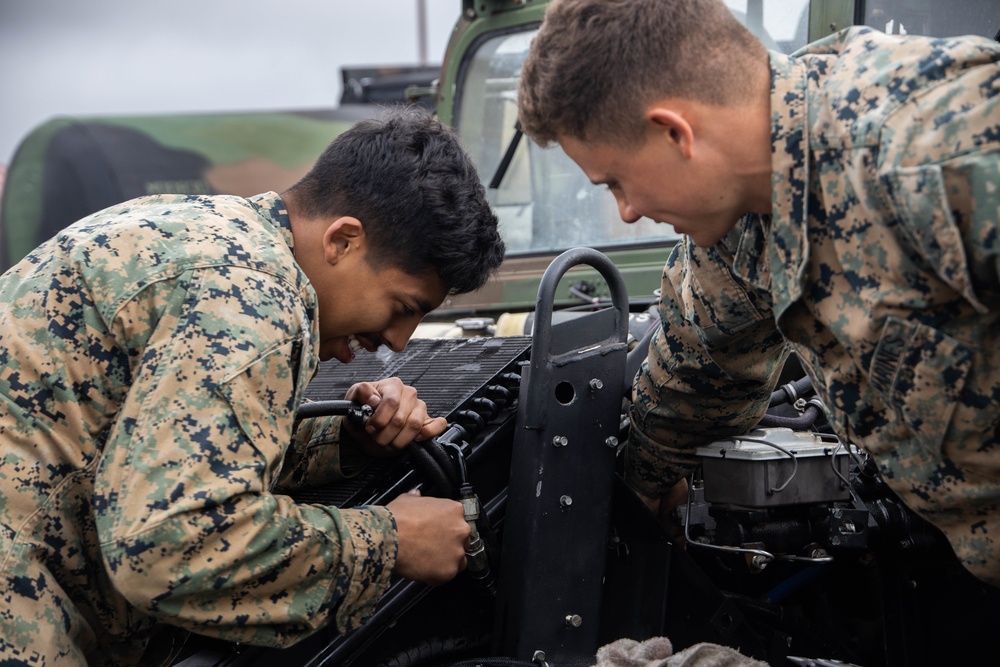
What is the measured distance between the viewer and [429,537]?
1886 mm

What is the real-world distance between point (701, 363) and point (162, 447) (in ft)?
3.62

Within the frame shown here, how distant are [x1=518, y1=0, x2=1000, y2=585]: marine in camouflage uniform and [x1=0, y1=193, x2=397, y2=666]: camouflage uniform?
612 mm

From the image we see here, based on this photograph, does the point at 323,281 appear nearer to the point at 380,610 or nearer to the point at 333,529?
the point at 333,529

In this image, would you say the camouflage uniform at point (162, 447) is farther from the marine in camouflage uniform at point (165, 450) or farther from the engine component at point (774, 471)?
the engine component at point (774, 471)

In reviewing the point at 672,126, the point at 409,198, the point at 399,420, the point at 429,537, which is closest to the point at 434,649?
the point at 429,537

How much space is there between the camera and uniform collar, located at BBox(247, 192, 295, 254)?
1.95 m

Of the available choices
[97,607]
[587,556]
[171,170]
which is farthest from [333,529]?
[171,170]

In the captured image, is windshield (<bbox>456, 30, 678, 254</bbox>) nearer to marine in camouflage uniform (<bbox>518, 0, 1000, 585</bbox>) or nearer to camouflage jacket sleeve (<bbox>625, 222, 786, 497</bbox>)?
camouflage jacket sleeve (<bbox>625, 222, 786, 497</bbox>)

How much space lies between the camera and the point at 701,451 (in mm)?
2260

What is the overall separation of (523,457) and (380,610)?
41 cm

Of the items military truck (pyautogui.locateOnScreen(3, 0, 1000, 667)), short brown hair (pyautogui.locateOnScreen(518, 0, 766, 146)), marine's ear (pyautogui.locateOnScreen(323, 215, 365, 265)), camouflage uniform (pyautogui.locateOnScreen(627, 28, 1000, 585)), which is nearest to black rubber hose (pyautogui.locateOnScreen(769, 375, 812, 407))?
military truck (pyautogui.locateOnScreen(3, 0, 1000, 667))

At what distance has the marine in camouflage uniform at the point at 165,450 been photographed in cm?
154

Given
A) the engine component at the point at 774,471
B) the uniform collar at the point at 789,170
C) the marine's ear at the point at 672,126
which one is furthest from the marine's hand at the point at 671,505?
the marine's ear at the point at 672,126

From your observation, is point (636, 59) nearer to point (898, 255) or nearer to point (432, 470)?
point (898, 255)
